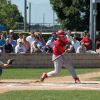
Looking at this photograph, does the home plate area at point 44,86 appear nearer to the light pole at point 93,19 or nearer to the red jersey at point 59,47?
the red jersey at point 59,47

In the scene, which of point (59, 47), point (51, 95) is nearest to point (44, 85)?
point (59, 47)

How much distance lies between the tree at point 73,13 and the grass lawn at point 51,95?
29.6 metres

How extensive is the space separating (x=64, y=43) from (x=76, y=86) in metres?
1.65

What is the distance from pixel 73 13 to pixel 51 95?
100 ft

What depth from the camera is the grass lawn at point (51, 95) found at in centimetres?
1385

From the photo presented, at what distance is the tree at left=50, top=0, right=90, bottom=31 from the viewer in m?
44.6

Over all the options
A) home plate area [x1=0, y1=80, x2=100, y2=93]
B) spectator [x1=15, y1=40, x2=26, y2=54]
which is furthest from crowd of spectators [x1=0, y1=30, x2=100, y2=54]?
home plate area [x1=0, y1=80, x2=100, y2=93]

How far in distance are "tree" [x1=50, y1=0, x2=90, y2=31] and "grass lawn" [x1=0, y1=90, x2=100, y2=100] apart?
29570 millimetres

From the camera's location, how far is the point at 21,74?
22578 mm

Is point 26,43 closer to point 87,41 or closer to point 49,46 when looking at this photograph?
point 49,46

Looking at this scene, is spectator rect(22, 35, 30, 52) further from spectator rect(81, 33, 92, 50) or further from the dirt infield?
the dirt infield

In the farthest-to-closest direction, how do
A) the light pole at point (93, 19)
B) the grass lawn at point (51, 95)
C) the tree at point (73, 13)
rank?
1. the tree at point (73, 13)
2. the light pole at point (93, 19)
3. the grass lawn at point (51, 95)

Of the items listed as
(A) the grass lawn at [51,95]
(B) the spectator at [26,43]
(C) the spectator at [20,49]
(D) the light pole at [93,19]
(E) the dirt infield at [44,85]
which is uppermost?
(D) the light pole at [93,19]

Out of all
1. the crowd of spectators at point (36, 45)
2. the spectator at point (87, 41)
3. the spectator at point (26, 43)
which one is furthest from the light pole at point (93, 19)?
the spectator at point (26, 43)
